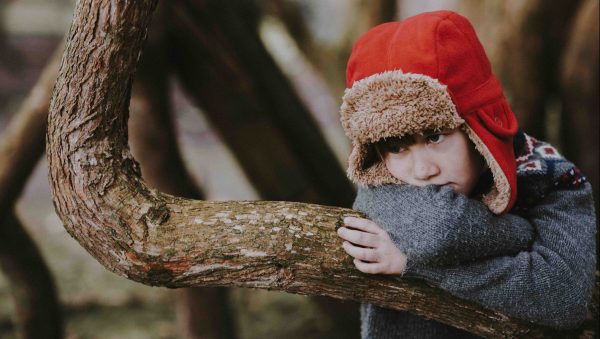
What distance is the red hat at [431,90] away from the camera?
1099mm

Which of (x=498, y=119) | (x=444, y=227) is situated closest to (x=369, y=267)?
(x=444, y=227)

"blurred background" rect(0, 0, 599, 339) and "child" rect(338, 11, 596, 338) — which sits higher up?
"blurred background" rect(0, 0, 599, 339)

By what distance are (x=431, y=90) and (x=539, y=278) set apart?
43 cm

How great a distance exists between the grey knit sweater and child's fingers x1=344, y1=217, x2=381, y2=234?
2 centimetres

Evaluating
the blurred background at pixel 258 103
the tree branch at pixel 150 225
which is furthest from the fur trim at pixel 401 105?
the blurred background at pixel 258 103

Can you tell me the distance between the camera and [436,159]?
1.18 metres

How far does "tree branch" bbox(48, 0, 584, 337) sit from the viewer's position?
46.5 inches

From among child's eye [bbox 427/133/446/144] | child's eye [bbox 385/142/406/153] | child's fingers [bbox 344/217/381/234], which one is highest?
child's eye [bbox 385/142/406/153]

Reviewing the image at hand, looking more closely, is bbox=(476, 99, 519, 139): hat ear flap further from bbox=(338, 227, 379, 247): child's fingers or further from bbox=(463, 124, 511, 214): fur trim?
bbox=(338, 227, 379, 247): child's fingers

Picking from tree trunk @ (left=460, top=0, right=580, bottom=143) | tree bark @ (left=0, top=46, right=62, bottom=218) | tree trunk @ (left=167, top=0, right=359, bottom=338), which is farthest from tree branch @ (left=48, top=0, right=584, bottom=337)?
tree trunk @ (left=460, top=0, right=580, bottom=143)

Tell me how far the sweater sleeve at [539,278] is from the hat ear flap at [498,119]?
233 millimetres

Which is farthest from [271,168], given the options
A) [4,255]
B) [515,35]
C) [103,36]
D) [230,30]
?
[103,36]

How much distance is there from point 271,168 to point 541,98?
5.01 feet

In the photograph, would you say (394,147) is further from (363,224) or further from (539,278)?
(539,278)
